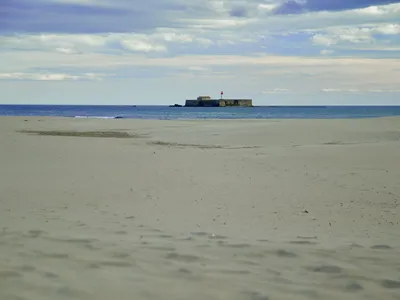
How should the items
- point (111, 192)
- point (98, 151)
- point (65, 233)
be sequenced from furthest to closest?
point (98, 151), point (111, 192), point (65, 233)

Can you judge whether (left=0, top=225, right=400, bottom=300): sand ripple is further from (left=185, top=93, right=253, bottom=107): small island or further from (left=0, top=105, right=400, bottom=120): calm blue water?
(left=185, top=93, right=253, bottom=107): small island

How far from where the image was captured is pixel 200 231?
6.53 meters

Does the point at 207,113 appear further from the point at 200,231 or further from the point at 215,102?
the point at 200,231

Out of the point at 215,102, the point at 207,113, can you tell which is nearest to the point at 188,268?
the point at 207,113

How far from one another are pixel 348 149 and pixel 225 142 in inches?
241

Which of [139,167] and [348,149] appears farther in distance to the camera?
[348,149]

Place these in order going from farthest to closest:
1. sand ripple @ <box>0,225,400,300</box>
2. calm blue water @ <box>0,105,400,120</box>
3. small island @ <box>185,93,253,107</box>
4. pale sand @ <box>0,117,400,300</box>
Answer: small island @ <box>185,93,253,107</box> < calm blue water @ <box>0,105,400,120</box> < pale sand @ <box>0,117,400,300</box> < sand ripple @ <box>0,225,400,300</box>

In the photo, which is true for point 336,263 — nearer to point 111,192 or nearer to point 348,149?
point 111,192

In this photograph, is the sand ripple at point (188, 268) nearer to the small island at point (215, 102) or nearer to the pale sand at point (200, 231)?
the pale sand at point (200, 231)

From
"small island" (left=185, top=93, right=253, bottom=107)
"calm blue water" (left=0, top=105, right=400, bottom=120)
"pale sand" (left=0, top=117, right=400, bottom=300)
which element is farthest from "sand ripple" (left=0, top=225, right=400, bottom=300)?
"small island" (left=185, top=93, right=253, bottom=107)

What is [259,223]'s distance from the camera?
7.11 meters

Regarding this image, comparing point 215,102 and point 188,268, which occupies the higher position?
point 215,102

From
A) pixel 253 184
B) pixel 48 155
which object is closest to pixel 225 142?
pixel 48 155

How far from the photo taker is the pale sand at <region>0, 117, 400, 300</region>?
4547 millimetres
